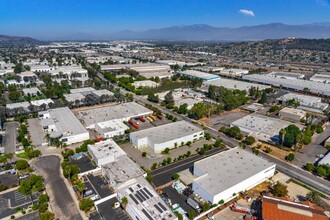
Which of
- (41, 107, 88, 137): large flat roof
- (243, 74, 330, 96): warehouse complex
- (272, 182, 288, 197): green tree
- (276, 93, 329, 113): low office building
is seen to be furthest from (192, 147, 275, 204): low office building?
(243, 74, 330, 96): warehouse complex

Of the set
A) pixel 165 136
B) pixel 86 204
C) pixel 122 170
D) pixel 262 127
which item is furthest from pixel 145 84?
pixel 86 204

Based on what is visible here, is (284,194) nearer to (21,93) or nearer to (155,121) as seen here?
(155,121)

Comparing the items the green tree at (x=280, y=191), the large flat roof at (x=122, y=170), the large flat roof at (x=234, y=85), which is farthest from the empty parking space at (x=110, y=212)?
the large flat roof at (x=234, y=85)

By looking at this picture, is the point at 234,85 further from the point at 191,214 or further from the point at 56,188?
the point at 56,188

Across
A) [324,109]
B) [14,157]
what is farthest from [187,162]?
[324,109]

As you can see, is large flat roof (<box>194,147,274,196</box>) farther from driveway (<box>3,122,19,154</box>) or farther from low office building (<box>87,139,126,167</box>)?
driveway (<box>3,122,19,154</box>)
